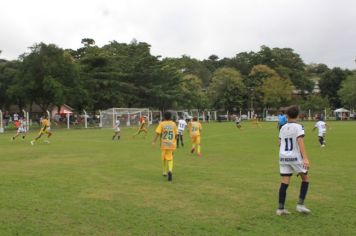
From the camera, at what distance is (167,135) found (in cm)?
1119

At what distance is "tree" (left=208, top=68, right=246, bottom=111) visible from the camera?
253 feet

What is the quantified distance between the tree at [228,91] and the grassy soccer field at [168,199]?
206 feet

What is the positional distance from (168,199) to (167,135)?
283 centimetres

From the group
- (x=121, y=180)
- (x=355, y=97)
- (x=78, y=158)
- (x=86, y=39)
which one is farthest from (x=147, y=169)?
(x=355, y=97)

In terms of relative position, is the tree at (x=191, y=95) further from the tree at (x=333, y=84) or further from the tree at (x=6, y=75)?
the tree at (x=333, y=84)

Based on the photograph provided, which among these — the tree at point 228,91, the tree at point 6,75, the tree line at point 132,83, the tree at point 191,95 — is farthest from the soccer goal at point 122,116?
the tree at point 228,91

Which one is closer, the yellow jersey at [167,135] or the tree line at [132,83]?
the yellow jersey at [167,135]

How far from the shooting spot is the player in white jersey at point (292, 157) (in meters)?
7.27

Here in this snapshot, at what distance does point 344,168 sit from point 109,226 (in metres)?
8.55

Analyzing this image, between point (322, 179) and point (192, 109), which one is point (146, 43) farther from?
point (322, 179)

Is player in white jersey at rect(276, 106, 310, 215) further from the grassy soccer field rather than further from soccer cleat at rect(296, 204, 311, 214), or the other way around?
the grassy soccer field

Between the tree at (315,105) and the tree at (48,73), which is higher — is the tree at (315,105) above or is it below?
below

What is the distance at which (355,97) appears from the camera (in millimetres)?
71188

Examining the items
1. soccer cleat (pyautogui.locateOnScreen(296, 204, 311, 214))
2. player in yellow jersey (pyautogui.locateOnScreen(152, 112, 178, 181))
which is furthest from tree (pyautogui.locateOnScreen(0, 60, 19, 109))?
soccer cleat (pyautogui.locateOnScreen(296, 204, 311, 214))
